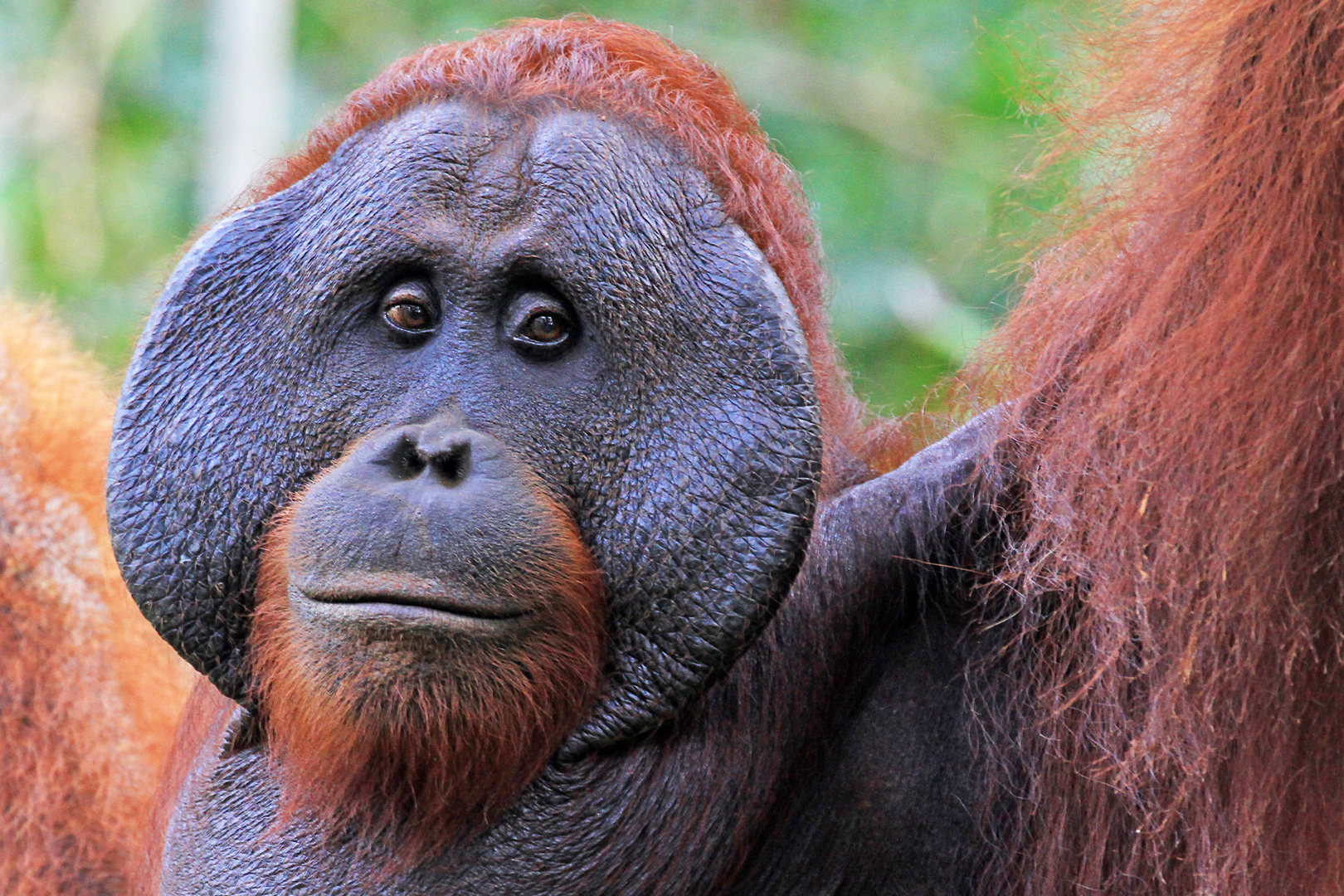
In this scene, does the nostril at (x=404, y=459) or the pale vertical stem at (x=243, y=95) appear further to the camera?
the pale vertical stem at (x=243, y=95)

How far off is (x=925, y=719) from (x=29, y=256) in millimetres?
7144

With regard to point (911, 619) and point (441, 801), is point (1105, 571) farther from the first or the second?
point (441, 801)

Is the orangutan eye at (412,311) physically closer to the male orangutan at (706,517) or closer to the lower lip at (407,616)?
the male orangutan at (706,517)

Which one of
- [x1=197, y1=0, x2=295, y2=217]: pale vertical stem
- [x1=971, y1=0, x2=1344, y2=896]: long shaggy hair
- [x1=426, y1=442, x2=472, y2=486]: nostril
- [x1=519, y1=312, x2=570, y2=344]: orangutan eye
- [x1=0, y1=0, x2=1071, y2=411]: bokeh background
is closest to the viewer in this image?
[x1=971, y1=0, x2=1344, y2=896]: long shaggy hair

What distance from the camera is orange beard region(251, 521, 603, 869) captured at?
5.10ft

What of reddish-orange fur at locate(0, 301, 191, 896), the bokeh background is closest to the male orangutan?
reddish-orange fur at locate(0, 301, 191, 896)

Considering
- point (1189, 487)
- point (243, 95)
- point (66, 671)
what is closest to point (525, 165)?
point (1189, 487)

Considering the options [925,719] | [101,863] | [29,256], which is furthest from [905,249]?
[925,719]

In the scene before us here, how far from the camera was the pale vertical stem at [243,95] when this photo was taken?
698cm

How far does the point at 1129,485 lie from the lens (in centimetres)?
156

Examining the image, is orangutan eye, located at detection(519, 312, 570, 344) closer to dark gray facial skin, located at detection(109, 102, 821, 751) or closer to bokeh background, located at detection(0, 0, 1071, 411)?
dark gray facial skin, located at detection(109, 102, 821, 751)

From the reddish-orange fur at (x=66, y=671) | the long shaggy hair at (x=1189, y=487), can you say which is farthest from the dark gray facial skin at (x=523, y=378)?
the reddish-orange fur at (x=66, y=671)

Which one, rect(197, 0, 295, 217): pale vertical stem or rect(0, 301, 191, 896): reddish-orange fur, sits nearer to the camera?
rect(0, 301, 191, 896): reddish-orange fur

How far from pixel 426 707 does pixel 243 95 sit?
602cm
